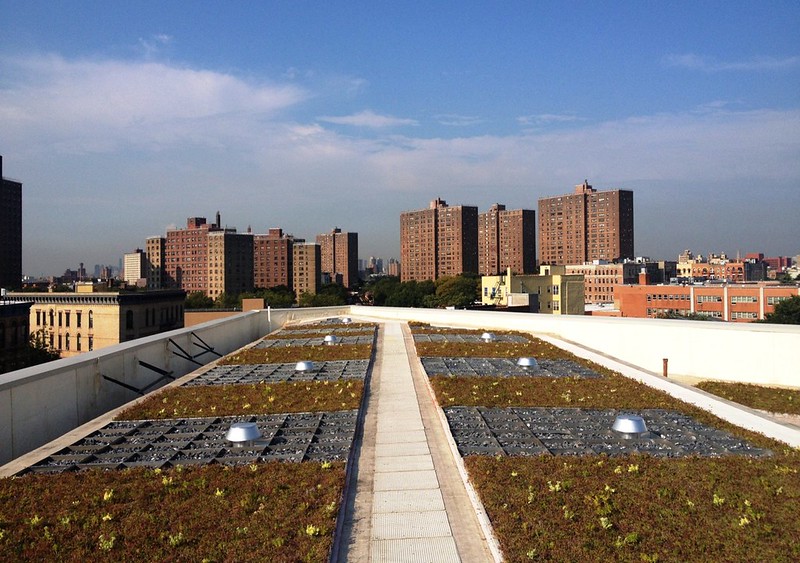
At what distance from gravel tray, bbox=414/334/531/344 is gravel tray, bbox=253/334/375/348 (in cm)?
237

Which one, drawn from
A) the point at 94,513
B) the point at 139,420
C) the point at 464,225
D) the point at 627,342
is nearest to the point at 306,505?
the point at 94,513

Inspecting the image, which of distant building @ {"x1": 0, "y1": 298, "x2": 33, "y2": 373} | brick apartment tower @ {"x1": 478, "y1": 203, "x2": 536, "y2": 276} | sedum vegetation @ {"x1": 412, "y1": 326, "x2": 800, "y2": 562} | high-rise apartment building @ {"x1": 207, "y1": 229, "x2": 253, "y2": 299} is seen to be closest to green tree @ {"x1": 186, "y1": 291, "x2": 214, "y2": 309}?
high-rise apartment building @ {"x1": 207, "y1": 229, "x2": 253, "y2": 299}

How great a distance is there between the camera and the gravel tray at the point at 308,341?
25922mm

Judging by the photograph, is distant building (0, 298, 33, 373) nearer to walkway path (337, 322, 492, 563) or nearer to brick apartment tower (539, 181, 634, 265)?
walkway path (337, 322, 492, 563)

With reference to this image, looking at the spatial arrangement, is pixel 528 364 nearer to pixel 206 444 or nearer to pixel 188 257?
pixel 206 444

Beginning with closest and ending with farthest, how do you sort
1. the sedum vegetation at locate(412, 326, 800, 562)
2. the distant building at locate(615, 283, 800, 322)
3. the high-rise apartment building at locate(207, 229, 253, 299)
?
the sedum vegetation at locate(412, 326, 800, 562) < the distant building at locate(615, 283, 800, 322) < the high-rise apartment building at locate(207, 229, 253, 299)

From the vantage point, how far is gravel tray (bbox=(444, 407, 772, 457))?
1034cm

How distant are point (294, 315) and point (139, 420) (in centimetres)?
2692

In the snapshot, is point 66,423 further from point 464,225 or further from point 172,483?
point 464,225

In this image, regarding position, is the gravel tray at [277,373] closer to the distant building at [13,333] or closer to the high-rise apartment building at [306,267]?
the distant building at [13,333]

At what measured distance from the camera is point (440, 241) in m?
156

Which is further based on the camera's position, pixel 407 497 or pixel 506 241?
pixel 506 241

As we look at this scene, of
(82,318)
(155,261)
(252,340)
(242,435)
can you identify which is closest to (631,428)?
(242,435)

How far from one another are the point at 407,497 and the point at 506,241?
5944 inches
